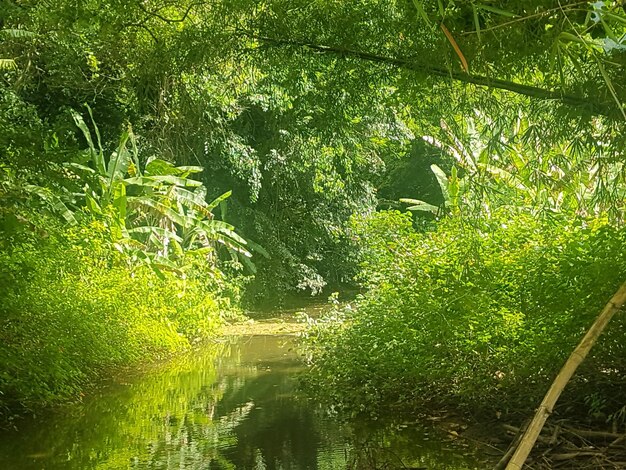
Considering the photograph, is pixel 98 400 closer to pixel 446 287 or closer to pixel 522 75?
pixel 446 287

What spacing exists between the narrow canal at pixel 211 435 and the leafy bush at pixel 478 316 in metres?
0.44

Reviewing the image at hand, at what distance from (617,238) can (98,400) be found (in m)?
5.08

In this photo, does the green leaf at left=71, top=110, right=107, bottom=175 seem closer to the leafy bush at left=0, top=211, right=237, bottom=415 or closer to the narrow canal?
the leafy bush at left=0, top=211, right=237, bottom=415

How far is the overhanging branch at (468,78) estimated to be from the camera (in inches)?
153

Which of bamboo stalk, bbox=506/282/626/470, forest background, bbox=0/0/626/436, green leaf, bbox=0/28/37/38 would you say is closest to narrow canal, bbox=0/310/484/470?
forest background, bbox=0/0/626/436

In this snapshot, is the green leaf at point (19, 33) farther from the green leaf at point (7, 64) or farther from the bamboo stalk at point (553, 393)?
the bamboo stalk at point (553, 393)

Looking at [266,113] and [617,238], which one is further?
[266,113]

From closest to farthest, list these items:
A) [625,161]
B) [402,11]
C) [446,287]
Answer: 1. [625,161]
2. [402,11]
3. [446,287]

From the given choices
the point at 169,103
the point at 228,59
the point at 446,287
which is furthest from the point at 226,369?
the point at 228,59

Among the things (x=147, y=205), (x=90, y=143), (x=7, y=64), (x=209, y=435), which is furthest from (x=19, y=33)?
(x=209, y=435)

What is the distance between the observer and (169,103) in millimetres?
8414

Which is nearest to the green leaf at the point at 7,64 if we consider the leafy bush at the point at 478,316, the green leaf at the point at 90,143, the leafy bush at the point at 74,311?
the green leaf at the point at 90,143

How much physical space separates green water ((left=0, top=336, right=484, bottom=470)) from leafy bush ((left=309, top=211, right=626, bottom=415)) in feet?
1.58

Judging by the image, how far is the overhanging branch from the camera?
12.7 feet
